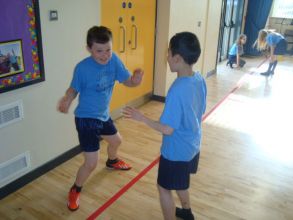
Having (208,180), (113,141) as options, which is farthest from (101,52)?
(208,180)

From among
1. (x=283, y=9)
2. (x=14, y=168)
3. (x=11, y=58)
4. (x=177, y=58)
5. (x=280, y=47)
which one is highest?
(x=283, y=9)

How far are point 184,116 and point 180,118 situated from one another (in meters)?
0.04

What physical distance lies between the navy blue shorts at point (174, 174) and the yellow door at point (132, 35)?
76.2 inches

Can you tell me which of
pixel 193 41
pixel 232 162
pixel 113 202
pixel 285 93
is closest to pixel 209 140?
pixel 232 162

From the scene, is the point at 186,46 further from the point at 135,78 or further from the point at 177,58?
the point at 135,78

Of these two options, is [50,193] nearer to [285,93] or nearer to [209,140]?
[209,140]

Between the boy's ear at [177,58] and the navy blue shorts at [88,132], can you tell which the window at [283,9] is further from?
the boy's ear at [177,58]

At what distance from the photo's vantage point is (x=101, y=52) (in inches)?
75.9

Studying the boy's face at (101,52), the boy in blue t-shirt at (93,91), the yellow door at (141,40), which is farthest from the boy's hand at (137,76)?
the yellow door at (141,40)

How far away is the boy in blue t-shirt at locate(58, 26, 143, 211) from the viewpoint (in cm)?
193

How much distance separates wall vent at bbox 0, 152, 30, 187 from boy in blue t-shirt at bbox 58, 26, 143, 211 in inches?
17.9

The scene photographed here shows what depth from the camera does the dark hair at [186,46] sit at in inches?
60.2

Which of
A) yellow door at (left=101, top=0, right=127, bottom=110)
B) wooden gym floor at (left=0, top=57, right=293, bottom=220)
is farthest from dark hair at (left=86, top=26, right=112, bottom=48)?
yellow door at (left=101, top=0, right=127, bottom=110)

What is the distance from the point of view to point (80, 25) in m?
2.71
